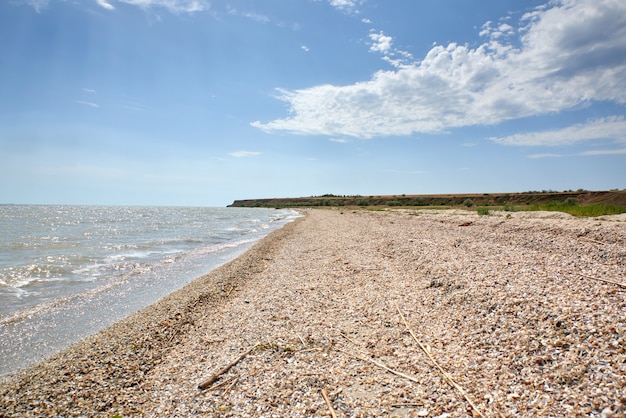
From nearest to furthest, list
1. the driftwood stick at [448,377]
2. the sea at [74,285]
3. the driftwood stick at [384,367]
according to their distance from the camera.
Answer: the driftwood stick at [448,377], the driftwood stick at [384,367], the sea at [74,285]

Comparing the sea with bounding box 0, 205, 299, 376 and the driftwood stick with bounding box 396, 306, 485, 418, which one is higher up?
the driftwood stick with bounding box 396, 306, 485, 418

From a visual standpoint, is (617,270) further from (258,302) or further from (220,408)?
(220,408)

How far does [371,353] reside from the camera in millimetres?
5672

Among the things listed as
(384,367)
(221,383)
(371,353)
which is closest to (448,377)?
(384,367)

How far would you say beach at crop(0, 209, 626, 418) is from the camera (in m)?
4.23

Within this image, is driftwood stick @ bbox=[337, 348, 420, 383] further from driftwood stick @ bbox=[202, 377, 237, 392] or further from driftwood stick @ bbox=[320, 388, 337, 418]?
driftwood stick @ bbox=[202, 377, 237, 392]

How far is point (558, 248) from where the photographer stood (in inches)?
511

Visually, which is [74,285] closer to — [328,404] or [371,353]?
[371,353]

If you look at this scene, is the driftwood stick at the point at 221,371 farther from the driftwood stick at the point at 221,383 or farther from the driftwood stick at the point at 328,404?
the driftwood stick at the point at 328,404

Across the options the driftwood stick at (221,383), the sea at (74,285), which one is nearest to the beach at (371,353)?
the driftwood stick at (221,383)

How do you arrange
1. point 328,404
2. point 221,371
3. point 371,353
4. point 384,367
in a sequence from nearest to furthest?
point 328,404, point 384,367, point 221,371, point 371,353

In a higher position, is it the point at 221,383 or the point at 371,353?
the point at 371,353

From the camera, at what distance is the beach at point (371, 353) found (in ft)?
13.9

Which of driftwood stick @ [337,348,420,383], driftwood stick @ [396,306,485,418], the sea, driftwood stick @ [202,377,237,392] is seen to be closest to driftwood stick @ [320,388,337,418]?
driftwood stick @ [337,348,420,383]
